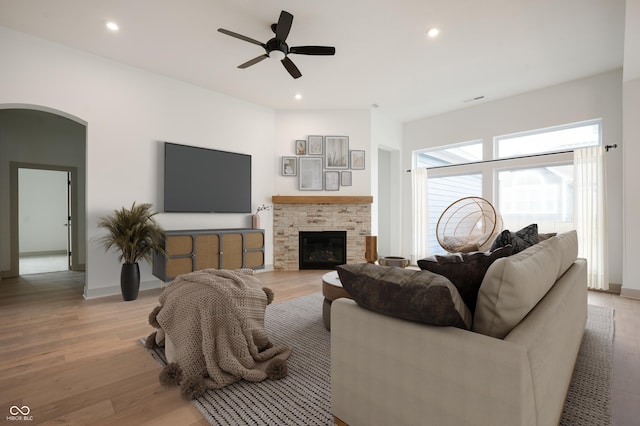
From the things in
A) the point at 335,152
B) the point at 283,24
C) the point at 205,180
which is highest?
the point at 283,24

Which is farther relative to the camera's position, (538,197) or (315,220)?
(315,220)

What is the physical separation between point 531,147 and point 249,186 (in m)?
4.65

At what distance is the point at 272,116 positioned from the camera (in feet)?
17.9

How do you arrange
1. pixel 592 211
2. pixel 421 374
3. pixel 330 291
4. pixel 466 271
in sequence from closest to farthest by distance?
pixel 421 374
pixel 466 271
pixel 330 291
pixel 592 211

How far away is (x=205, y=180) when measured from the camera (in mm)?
4504

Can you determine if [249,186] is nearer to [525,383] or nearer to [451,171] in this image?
[451,171]

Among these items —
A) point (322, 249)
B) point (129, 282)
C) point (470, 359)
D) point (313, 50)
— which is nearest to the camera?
point (470, 359)

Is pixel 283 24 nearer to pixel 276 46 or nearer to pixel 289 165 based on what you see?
pixel 276 46

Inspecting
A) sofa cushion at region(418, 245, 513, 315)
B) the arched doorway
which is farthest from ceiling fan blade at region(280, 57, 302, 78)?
the arched doorway

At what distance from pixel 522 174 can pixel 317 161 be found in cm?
344

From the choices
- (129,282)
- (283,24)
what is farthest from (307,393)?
(283,24)

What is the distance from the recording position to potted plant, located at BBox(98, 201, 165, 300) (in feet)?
11.4

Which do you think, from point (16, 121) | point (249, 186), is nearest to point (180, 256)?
point (249, 186)

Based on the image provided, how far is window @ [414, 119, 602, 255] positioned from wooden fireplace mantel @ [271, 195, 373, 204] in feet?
5.20
